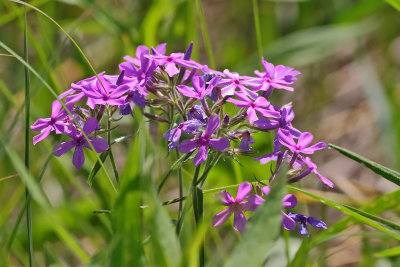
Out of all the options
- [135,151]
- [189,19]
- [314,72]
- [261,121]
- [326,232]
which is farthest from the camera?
[314,72]

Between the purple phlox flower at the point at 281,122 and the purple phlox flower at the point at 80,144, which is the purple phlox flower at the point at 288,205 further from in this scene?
the purple phlox flower at the point at 80,144

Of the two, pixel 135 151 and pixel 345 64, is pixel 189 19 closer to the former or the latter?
pixel 135 151

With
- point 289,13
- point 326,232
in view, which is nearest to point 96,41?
point 289,13

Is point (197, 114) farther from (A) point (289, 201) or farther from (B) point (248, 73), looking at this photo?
(B) point (248, 73)

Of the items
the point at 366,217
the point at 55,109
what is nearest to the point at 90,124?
the point at 55,109

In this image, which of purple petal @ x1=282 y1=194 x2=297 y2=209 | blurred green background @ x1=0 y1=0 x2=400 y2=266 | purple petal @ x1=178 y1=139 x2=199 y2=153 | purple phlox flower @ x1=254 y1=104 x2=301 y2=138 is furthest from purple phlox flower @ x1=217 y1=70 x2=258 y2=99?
blurred green background @ x1=0 y1=0 x2=400 y2=266

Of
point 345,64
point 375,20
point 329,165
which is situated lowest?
point 329,165
